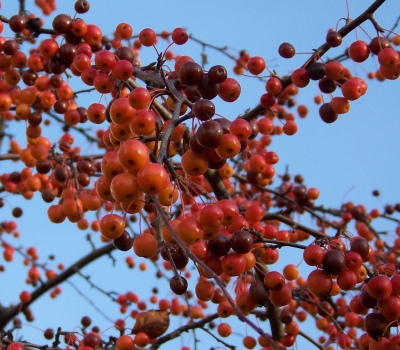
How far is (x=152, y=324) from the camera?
3.61 m

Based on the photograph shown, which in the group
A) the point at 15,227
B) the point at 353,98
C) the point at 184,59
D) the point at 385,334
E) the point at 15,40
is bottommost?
the point at 385,334

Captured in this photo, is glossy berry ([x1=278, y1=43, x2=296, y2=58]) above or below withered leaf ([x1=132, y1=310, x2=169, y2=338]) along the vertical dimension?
above

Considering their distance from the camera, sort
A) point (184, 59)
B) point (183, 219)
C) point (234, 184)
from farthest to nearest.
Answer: point (234, 184), point (184, 59), point (183, 219)

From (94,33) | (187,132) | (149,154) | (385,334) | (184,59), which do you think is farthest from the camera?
(94,33)

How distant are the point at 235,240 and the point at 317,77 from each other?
1491mm

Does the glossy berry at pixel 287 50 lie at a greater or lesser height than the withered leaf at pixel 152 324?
greater

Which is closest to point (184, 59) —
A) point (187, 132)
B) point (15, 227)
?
point (187, 132)

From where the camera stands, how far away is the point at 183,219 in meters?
2.05

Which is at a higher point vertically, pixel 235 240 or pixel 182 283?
pixel 235 240

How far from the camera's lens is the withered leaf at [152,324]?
A: 362cm

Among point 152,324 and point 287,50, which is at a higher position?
point 287,50

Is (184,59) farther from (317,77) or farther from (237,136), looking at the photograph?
(317,77)

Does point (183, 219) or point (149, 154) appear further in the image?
point (183, 219)

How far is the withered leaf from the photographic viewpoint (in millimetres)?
3619
